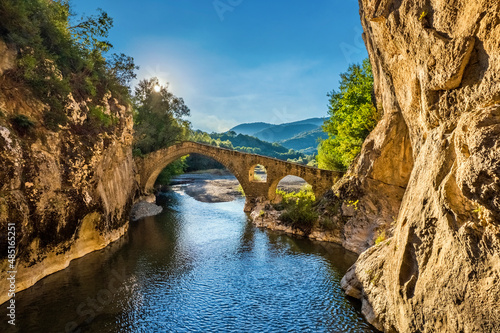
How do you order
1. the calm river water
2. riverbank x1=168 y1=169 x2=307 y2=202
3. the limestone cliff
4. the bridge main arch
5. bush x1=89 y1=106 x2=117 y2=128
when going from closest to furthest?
the calm river water, the limestone cliff, bush x1=89 y1=106 x2=117 y2=128, the bridge main arch, riverbank x1=168 y1=169 x2=307 y2=202

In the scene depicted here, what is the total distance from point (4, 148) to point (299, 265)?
45.3ft

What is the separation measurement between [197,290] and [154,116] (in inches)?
1156

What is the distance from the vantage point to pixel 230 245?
18703mm

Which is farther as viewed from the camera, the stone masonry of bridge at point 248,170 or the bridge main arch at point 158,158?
the bridge main arch at point 158,158

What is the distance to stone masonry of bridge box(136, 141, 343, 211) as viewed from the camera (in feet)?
81.3

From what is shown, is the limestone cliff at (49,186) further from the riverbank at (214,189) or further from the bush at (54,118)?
the riverbank at (214,189)

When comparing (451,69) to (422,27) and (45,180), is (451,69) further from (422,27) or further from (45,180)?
(45,180)

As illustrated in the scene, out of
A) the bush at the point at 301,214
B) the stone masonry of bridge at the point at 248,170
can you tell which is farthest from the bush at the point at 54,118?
the stone masonry of bridge at the point at 248,170

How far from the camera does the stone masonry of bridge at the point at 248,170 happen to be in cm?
2478

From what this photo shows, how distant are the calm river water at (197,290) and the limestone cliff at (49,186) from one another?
98cm

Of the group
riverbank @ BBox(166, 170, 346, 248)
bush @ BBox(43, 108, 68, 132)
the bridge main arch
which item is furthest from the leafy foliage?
riverbank @ BBox(166, 170, 346, 248)

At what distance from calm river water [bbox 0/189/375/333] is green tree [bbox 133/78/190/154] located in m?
17.2

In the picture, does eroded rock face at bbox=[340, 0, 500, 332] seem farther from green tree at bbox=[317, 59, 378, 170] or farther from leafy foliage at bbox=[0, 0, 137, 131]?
leafy foliage at bbox=[0, 0, 137, 131]

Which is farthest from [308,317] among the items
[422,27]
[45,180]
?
[45,180]
